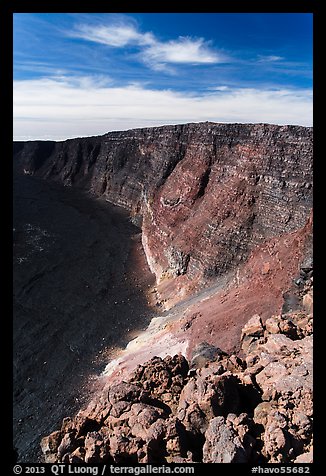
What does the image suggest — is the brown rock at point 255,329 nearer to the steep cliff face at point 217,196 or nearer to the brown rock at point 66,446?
the brown rock at point 66,446

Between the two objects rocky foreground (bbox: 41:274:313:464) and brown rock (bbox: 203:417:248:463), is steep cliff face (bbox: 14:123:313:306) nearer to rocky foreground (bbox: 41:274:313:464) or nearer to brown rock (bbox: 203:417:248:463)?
rocky foreground (bbox: 41:274:313:464)

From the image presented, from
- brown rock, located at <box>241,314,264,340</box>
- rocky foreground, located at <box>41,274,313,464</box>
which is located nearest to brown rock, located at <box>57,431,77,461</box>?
rocky foreground, located at <box>41,274,313,464</box>

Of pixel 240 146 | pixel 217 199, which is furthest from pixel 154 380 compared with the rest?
pixel 240 146

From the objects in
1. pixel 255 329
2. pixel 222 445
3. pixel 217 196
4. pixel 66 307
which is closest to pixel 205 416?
pixel 222 445

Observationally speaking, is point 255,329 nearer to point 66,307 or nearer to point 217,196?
point 66,307

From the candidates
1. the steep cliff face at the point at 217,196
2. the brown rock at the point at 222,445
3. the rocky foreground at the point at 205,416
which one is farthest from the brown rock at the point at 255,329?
the steep cliff face at the point at 217,196

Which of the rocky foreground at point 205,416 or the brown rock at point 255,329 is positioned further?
the brown rock at point 255,329
